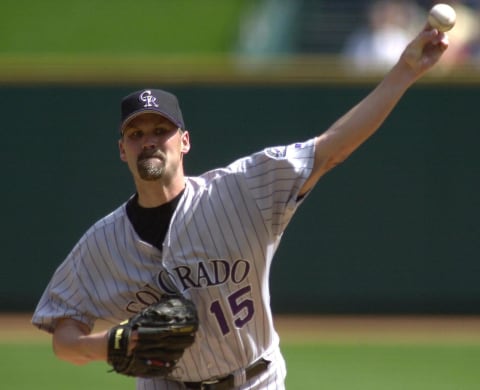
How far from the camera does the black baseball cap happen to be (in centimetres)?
437

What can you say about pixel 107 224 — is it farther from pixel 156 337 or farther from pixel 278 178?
pixel 278 178

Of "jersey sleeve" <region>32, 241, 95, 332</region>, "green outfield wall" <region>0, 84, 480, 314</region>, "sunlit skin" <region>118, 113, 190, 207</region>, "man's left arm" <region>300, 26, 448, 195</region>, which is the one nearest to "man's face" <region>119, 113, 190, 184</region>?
"sunlit skin" <region>118, 113, 190, 207</region>

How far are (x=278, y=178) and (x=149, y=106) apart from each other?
0.57 m

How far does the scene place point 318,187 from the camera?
36.1ft

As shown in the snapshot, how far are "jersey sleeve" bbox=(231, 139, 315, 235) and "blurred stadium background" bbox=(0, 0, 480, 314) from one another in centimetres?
672

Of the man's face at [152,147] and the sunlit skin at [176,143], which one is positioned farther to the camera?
the man's face at [152,147]

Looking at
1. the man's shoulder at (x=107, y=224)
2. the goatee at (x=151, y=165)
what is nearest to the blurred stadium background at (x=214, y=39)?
the man's shoulder at (x=107, y=224)

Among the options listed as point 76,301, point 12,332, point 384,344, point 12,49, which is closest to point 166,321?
point 76,301

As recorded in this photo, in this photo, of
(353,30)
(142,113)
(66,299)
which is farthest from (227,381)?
(353,30)

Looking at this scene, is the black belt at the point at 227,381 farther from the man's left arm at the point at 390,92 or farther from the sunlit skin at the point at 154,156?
the man's left arm at the point at 390,92

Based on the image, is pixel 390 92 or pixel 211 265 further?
pixel 211 265

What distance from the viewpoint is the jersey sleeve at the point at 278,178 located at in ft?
14.0

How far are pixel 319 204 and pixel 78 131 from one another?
97.9 inches

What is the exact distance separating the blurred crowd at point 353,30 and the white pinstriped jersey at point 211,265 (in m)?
6.93
